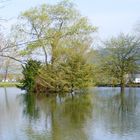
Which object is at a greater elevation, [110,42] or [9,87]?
[110,42]

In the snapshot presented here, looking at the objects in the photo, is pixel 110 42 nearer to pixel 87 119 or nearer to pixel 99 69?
pixel 99 69

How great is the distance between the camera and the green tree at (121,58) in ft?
123

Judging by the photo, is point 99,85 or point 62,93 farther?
point 99,85

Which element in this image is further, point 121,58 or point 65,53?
point 121,58

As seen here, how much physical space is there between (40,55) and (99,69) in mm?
32383

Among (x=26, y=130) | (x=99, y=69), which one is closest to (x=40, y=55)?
(x=26, y=130)

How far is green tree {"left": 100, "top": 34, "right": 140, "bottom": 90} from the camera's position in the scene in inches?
1476

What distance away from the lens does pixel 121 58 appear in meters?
37.7

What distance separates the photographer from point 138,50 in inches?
1500

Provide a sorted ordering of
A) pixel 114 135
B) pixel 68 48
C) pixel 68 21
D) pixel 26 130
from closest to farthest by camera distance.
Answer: pixel 114 135
pixel 26 130
pixel 68 48
pixel 68 21

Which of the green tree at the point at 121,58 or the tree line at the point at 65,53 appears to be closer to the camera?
the tree line at the point at 65,53

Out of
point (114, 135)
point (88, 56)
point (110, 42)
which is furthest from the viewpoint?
point (110, 42)

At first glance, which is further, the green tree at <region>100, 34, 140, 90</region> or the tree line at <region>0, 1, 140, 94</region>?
the green tree at <region>100, 34, 140, 90</region>

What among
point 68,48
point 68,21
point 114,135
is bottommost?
point 114,135
